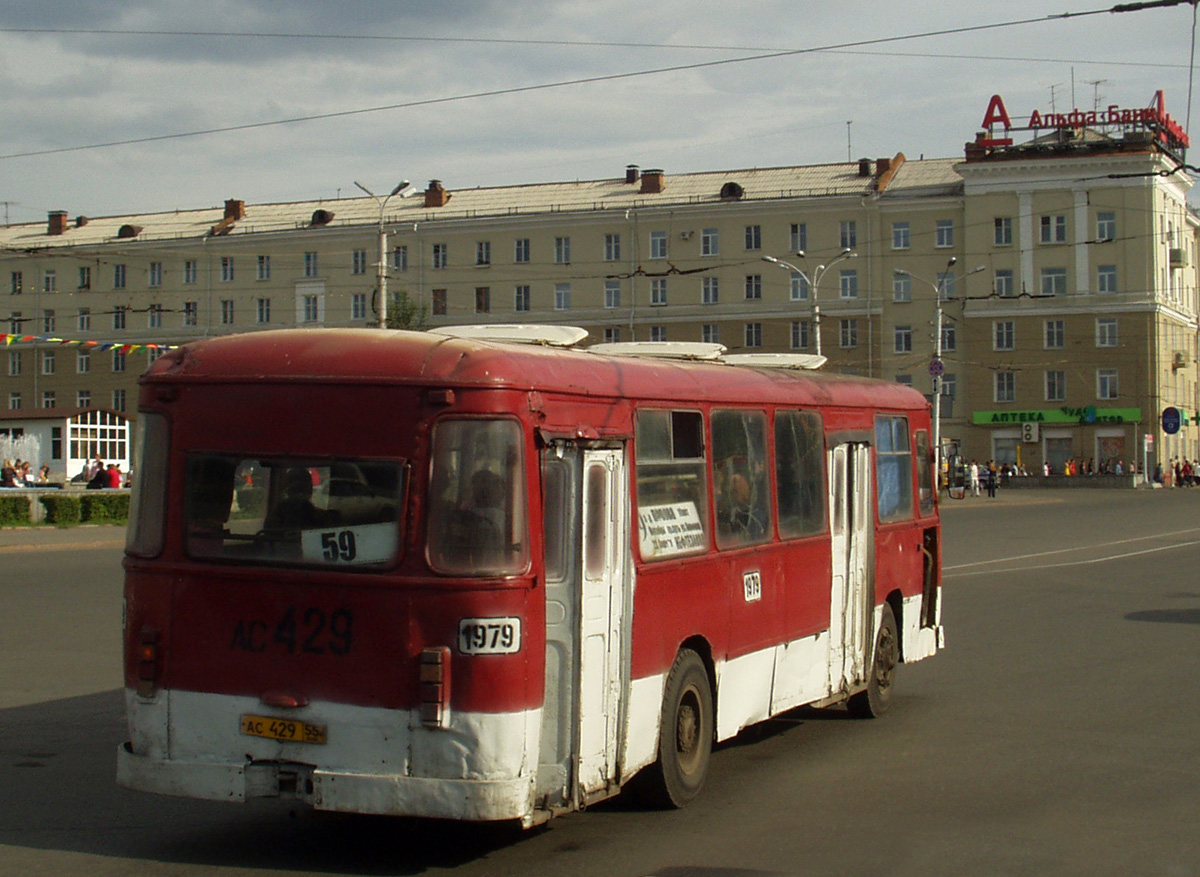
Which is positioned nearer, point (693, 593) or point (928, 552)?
point (693, 593)

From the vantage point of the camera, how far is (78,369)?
87938 mm

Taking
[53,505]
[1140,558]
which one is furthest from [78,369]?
[1140,558]

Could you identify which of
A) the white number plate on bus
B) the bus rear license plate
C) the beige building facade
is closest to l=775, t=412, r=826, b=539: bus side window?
the white number plate on bus

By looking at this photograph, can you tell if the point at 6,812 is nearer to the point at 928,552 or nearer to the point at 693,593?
the point at 693,593

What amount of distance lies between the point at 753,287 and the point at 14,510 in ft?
157

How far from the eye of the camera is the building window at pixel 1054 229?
7456 cm

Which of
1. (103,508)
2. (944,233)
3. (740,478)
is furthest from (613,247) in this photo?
(740,478)

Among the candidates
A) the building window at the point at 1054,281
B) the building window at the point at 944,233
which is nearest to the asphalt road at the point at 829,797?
the building window at the point at 1054,281

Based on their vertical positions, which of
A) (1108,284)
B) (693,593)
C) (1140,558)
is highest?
(1108,284)

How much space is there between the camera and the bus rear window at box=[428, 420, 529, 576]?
20.9 ft

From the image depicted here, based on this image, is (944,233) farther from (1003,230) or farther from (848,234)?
(848,234)

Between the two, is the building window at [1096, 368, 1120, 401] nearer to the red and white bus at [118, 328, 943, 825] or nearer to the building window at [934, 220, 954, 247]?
the building window at [934, 220, 954, 247]

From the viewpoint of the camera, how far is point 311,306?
82.1m

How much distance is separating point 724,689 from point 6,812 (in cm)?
374
